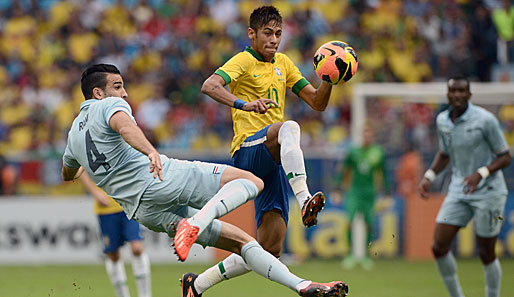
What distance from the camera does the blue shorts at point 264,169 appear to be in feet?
23.1

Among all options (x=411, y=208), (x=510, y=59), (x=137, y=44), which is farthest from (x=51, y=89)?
(x=510, y=59)

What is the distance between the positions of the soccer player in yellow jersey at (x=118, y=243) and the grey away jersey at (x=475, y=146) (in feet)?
12.9

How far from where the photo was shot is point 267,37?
725 cm

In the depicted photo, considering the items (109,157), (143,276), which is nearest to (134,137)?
(109,157)

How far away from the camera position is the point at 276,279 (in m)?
6.40

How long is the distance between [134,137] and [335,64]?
2.03m

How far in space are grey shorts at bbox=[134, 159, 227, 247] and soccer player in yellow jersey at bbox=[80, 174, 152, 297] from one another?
11.3 ft

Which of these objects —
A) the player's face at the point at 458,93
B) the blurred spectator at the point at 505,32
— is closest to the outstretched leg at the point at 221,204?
the player's face at the point at 458,93

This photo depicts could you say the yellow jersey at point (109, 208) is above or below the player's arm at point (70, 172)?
below

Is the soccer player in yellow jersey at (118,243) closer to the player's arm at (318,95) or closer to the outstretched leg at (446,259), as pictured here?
the player's arm at (318,95)

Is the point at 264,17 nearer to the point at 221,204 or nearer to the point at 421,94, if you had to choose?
the point at 221,204

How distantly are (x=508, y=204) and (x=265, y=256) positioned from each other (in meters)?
10.00

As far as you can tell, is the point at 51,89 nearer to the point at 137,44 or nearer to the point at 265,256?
the point at 137,44

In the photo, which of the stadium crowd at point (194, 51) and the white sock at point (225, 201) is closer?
the white sock at point (225, 201)
